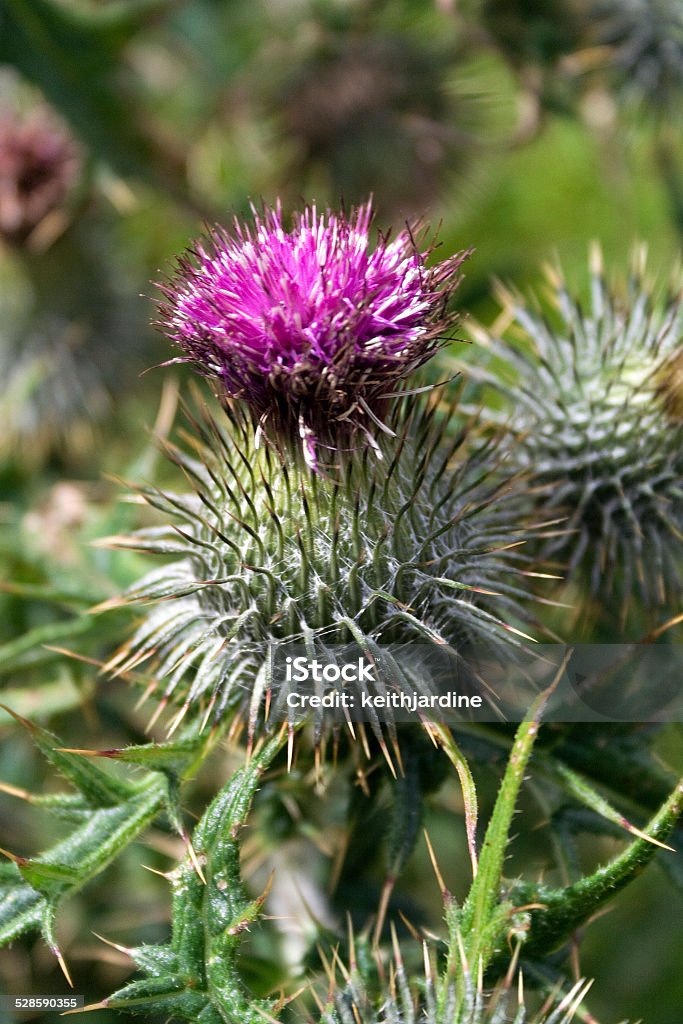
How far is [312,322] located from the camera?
2.35 meters

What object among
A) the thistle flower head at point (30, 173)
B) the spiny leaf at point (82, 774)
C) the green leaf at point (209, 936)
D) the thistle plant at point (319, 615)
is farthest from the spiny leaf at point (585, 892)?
the thistle flower head at point (30, 173)

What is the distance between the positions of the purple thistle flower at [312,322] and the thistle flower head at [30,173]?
2.95m

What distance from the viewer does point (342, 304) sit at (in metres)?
2.35

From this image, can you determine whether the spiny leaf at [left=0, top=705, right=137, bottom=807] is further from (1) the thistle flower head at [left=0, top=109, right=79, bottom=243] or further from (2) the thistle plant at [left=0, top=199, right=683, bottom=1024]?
(1) the thistle flower head at [left=0, top=109, right=79, bottom=243]

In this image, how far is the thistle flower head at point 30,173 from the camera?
5.05m

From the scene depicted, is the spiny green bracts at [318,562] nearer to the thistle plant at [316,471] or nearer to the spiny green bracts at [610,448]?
the thistle plant at [316,471]

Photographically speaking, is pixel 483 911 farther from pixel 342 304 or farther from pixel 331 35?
pixel 331 35

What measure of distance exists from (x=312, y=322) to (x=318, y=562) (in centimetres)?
60

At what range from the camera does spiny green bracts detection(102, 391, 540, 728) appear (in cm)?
245

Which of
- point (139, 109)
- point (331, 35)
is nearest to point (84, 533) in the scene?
point (139, 109)

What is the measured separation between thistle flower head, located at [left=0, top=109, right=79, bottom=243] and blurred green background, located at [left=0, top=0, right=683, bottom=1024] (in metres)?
0.01

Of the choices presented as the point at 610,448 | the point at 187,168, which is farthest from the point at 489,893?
the point at 187,168

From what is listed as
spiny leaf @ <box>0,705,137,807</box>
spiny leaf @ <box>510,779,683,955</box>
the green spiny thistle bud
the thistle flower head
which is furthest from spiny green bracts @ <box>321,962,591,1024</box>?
the thistle flower head

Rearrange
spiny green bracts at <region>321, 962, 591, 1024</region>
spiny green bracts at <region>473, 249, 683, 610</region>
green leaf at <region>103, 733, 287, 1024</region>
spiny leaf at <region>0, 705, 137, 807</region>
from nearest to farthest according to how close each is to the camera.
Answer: spiny green bracts at <region>321, 962, 591, 1024</region> < green leaf at <region>103, 733, 287, 1024</region> < spiny leaf at <region>0, 705, 137, 807</region> < spiny green bracts at <region>473, 249, 683, 610</region>
